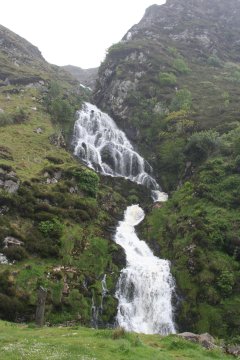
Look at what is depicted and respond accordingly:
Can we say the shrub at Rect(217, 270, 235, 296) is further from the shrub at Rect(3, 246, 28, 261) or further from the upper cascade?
the upper cascade

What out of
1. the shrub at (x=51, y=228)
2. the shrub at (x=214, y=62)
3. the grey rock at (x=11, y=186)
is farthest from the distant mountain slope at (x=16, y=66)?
the shrub at (x=51, y=228)

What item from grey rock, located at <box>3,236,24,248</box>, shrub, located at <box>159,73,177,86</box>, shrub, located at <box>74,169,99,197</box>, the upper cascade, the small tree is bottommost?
grey rock, located at <box>3,236,24,248</box>

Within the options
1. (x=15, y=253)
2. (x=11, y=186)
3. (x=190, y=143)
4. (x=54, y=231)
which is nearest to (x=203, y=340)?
(x=15, y=253)

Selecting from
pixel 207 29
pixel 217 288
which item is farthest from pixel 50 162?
pixel 207 29

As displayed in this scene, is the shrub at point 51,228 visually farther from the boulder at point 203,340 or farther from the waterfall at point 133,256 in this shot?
the boulder at point 203,340

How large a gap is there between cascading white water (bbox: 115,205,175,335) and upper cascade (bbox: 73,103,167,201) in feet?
83.2

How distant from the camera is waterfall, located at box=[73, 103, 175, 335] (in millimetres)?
41031

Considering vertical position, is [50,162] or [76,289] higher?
[50,162]

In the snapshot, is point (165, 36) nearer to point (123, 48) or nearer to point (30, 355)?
point (123, 48)

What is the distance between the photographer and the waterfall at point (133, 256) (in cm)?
4103

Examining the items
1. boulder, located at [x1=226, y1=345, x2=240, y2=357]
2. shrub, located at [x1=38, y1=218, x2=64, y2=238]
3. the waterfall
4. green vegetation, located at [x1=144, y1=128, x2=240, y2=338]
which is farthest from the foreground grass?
shrub, located at [x1=38, y1=218, x2=64, y2=238]

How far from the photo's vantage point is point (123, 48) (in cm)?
14062

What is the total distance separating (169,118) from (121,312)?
5945cm

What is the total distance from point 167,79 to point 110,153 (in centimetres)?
4401
